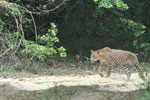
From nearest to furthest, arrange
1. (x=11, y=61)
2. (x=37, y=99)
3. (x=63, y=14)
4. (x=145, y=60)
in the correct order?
Result: (x=37, y=99) → (x=11, y=61) → (x=145, y=60) → (x=63, y=14)

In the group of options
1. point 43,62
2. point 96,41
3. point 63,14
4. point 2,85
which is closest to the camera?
point 2,85

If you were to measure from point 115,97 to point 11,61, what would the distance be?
556 centimetres

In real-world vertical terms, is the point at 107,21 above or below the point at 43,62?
above

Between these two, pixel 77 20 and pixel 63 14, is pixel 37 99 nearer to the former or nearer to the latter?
pixel 63 14

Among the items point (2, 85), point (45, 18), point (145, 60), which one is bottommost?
point (145, 60)

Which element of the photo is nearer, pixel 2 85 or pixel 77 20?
pixel 2 85

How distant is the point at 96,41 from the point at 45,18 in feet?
13.0

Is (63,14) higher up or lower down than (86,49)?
higher up

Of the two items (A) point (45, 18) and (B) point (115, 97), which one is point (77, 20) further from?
(B) point (115, 97)

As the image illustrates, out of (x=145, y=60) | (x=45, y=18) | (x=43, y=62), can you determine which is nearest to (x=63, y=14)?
(x=45, y=18)

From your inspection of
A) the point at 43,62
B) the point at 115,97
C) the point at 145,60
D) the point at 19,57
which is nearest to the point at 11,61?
the point at 19,57

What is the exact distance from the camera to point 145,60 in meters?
15.4

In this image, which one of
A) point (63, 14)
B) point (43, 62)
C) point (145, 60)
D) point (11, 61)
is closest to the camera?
point (11, 61)

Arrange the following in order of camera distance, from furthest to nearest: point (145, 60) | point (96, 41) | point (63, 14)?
point (96, 41) → point (63, 14) → point (145, 60)
